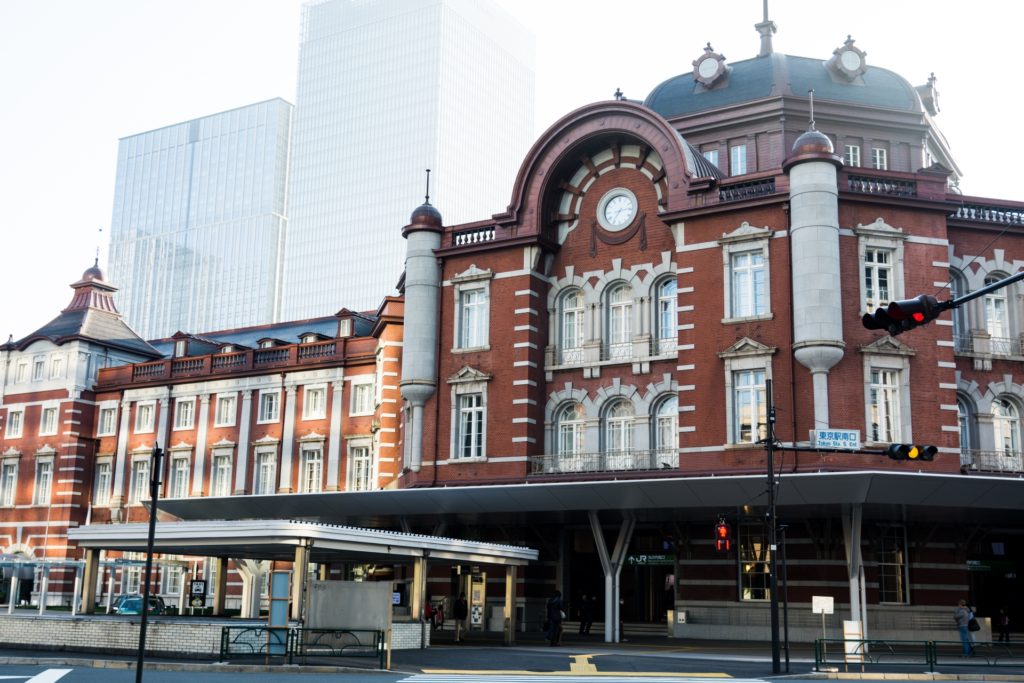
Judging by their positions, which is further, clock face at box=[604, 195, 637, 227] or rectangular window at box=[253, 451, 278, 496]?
rectangular window at box=[253, 451, 278, 496]

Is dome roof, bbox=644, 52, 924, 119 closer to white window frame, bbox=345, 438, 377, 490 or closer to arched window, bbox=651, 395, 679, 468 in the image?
arched window, bbox=651, 395, 679, 468

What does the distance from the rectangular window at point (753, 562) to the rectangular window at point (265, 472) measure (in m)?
25.3

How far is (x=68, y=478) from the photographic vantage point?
6075 cm

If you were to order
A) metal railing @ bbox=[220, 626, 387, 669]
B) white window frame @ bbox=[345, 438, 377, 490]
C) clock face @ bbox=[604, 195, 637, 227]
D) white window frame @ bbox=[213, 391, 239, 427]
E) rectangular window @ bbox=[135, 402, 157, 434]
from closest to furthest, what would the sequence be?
metal railing @ bbox=[220, 626, 387, 669]
clock face @ bbox=[604, 195, 637, 227]
white window frame @ bbox=[345, 438, 377, 490]
white window frame @ bbox=[213, 391, 239, 427]
rectangular window @ bbox=[135, 402, 157, 434]

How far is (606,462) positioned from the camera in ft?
132

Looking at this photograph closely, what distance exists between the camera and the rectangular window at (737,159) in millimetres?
46900

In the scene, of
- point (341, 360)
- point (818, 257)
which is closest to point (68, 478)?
point (341, 360)

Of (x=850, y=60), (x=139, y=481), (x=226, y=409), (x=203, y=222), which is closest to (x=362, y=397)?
(x=226, y=409)

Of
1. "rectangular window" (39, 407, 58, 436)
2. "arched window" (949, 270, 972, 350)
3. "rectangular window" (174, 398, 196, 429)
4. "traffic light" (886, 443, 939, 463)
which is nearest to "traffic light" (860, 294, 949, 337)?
"traffic light" (886, 443, 939, 463)

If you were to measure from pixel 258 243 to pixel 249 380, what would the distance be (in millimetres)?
121177

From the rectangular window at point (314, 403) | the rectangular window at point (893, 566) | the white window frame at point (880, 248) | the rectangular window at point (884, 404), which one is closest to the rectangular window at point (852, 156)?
the white window frame at point (880, 248)

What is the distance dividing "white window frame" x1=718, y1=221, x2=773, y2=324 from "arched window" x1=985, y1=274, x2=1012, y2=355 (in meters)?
7.79

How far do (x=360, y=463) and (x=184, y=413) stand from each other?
39.6 feet

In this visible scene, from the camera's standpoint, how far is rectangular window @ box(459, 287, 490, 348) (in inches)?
1699
